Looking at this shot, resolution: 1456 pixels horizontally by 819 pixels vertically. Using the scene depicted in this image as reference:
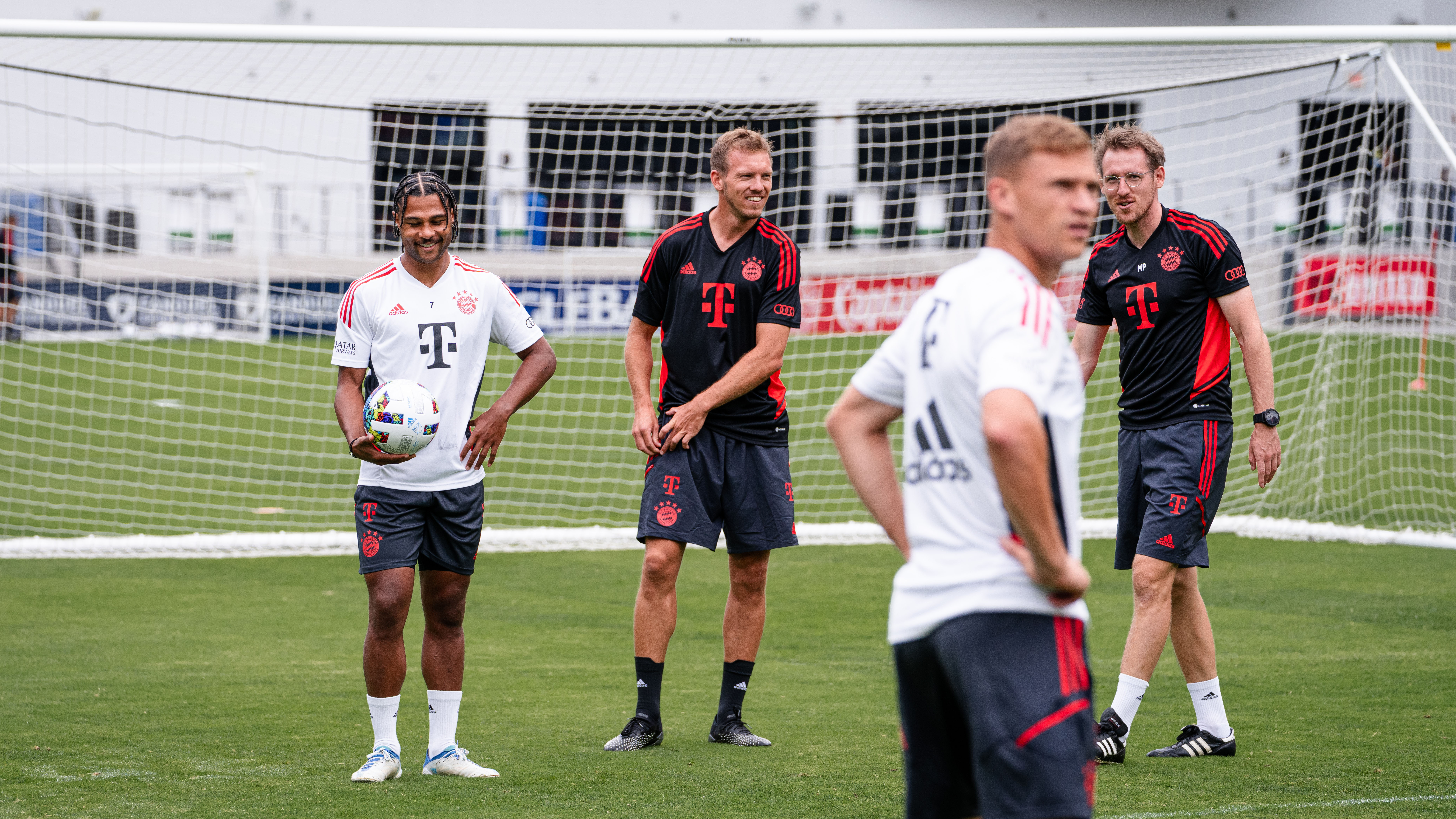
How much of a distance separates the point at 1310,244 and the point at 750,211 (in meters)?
11.0

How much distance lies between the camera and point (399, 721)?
5.44 metres

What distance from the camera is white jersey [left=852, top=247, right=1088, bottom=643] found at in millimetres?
2291

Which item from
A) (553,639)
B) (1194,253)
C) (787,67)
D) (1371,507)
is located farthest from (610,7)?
(1194,253)

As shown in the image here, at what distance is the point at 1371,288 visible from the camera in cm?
1041

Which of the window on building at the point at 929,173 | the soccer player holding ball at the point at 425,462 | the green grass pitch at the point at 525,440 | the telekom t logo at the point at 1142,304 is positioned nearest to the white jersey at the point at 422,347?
the soccer player holding ball at the point at 425,462

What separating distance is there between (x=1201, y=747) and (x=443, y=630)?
259 cm

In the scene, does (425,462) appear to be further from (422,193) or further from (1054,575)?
(1054,575)

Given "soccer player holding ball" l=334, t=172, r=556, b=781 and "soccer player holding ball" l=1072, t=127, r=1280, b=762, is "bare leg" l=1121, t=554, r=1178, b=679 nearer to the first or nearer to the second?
"soccer player holding ball" l=1072, t=127, r=1280, b=762

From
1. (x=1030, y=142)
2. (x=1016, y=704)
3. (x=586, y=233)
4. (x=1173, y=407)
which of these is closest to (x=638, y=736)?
(x=1173, y=407)

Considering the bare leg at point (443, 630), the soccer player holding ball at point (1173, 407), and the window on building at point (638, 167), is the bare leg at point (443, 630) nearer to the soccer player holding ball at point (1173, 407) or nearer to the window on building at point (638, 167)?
the soccer player holding ball at point (1173, 407)

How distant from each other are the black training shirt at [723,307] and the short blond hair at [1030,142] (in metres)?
2.81

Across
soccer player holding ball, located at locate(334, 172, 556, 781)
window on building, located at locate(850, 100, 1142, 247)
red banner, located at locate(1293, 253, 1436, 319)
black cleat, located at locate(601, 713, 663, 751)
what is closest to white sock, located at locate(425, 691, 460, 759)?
soccer player holding ball, located at locate(334, 172, 556, 781)

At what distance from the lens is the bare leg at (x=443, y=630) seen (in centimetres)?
467

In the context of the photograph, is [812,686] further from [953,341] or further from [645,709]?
[953,341]
